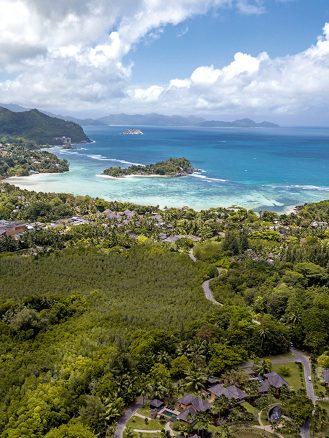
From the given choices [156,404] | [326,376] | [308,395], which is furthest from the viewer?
[326,376]

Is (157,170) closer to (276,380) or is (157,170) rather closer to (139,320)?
(139,320)

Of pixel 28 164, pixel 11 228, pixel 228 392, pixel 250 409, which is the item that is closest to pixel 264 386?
pixel 250 409

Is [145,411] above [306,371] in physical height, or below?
below

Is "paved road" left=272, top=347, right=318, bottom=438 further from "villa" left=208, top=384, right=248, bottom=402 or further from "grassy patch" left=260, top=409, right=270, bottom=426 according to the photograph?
"villa" left=208, top=384, right=248, bottom=402

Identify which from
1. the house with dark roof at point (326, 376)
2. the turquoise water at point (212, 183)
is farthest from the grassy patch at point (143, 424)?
the turquoise water at point (212, 183)

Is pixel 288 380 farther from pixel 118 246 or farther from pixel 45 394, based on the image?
pixel 118 246
